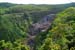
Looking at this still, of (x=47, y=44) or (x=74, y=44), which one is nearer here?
(x=74, y=44)

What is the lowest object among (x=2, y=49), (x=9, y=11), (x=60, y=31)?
(x=9, y=11)

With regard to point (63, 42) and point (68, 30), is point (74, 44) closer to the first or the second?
point (63, 42)

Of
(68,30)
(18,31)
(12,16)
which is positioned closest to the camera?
(68,30)

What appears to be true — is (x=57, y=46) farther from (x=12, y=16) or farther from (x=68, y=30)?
(x=12, y=16)

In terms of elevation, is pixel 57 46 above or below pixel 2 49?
above

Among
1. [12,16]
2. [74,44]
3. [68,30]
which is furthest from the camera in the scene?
[12,16]

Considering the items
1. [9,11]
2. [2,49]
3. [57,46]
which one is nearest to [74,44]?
[57,46]

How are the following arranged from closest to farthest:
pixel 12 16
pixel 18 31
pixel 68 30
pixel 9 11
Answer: pixel 68 30 < pixel 18 31 < pixel 12 16 < pixel 9 11

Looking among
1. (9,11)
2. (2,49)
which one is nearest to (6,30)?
(9,11)

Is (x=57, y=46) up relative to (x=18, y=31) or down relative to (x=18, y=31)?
up
